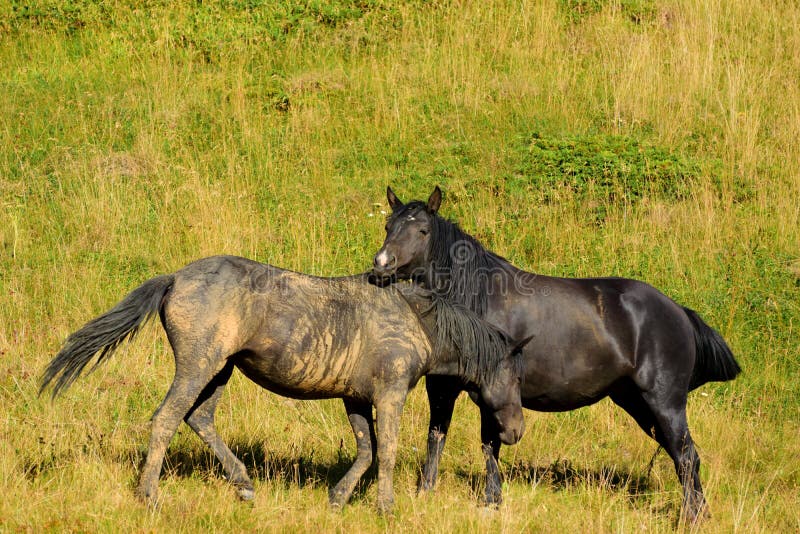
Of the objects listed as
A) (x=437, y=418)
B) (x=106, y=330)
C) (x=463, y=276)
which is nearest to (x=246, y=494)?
(x=106, y=330)

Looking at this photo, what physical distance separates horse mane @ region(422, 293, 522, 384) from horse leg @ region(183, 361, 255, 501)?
1367mm

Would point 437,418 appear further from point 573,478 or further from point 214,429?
point 214,429

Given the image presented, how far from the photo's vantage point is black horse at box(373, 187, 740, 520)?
20.5 ft

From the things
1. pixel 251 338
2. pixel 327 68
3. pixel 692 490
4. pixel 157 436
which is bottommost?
pixel 692 490

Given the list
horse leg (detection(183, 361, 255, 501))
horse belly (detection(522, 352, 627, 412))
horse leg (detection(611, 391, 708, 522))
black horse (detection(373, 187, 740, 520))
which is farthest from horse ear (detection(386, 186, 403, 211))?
horse leg (detection(611, 391, 708, 522))

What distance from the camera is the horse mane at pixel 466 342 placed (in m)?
5.74

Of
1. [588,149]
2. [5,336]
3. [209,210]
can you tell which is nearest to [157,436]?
[5,336]

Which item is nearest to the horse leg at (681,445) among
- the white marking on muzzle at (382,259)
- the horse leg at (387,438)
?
the horse leg at (387,438)

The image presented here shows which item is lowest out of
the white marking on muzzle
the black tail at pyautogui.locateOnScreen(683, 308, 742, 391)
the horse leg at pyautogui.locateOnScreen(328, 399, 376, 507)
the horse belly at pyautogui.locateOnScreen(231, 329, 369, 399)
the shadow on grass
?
the shadow on grass

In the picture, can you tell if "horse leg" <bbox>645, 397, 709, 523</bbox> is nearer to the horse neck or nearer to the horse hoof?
the horse neck

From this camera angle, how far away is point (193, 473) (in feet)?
19.3

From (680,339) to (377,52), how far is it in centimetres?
765

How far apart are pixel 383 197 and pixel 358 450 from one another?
506 centimetres

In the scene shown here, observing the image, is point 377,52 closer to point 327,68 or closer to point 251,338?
point 327,68
